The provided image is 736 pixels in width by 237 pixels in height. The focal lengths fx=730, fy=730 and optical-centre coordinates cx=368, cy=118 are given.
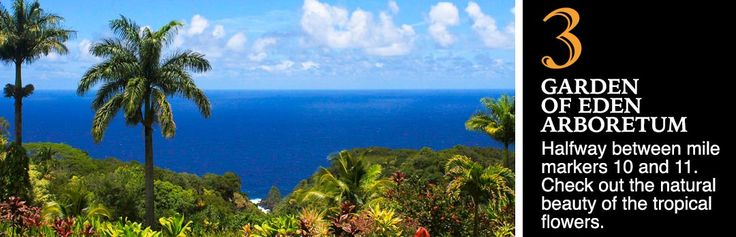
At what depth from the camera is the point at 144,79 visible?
19.8 metres

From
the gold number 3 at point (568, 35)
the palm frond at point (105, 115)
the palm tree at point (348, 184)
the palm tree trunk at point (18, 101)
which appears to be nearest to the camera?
the gold number 3 at point (568, 35)

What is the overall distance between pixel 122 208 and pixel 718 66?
2277cm

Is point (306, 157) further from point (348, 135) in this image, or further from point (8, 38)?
point (8, 38)

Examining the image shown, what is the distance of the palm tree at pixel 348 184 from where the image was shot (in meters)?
16.0

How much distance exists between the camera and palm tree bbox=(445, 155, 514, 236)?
36.4 feet

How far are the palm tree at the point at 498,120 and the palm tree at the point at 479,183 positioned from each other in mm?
10960

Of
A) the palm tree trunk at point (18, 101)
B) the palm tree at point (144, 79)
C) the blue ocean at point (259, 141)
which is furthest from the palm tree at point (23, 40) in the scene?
the blue ocean at point (259, 141)

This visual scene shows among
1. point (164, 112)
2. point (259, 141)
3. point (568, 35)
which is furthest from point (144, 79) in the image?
point (259, 141)

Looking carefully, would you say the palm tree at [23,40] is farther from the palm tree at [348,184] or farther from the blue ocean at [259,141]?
the blue ocean at [259,141]

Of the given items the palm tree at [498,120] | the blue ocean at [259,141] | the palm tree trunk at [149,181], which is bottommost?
the blue ocean at [259,141]

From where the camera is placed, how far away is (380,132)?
15838 cm

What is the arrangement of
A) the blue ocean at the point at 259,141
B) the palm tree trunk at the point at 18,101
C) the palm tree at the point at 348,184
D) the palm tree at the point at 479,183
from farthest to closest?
the blue ocean at the point at 259,141 < the palm tree trunk at the point at 18,101 < the palm tree at the point at 348,184 < the palm tree at the point at 479,183

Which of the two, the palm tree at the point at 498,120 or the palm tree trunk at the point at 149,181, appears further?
the palm tree at the point at 498,120

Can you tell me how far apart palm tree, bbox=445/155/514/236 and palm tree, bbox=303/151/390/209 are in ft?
15.0
